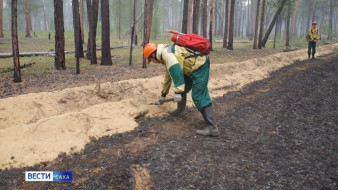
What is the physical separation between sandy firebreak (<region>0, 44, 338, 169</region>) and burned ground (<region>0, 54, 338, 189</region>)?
0.70ft

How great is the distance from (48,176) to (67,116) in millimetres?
1546

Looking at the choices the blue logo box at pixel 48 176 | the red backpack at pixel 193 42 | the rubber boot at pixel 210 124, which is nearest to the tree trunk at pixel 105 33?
the red backpack at pixel 193 42

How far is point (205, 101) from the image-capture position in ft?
14.9

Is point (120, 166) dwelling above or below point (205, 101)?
below

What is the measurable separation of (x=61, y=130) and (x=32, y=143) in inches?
19.9

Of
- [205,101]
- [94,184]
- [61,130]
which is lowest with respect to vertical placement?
[94,184]

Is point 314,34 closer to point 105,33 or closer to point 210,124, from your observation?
point 105,33

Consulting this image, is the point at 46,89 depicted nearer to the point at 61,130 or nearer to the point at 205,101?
the point at 61,130

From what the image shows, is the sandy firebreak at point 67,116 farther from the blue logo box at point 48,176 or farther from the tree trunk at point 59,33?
the tree trunk at point 59,33


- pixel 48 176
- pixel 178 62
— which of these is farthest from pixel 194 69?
pixel 48 176

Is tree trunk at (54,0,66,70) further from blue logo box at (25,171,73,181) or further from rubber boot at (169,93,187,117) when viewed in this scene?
blue logo box at (25,171,73,181)

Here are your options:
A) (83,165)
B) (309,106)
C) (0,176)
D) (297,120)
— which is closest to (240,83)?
(309,106)

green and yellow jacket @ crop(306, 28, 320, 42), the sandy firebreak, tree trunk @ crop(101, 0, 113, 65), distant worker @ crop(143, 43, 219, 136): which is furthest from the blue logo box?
green and yellow jacket @ crop(306, 28, 320, 42)

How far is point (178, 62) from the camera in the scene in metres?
4.42
